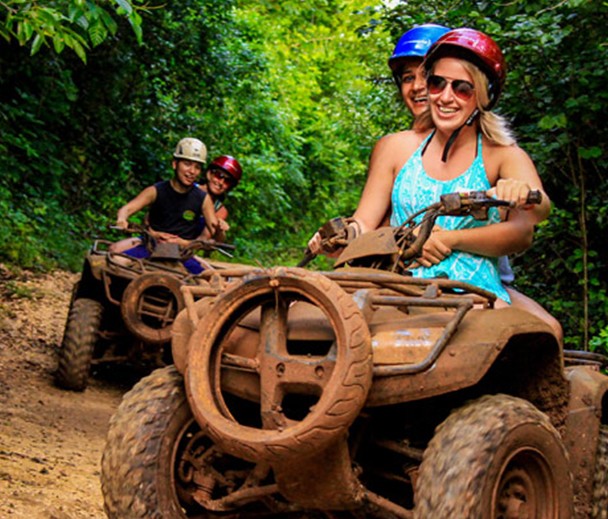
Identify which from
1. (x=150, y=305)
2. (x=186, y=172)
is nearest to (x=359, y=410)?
(x=150, y=305)

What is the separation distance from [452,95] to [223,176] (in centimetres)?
723

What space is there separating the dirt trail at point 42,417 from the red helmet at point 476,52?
252cm

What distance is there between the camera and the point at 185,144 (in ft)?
34.3

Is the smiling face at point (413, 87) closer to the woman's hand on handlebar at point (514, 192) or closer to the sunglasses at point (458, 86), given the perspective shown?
the sunglasses at point (458, 86)

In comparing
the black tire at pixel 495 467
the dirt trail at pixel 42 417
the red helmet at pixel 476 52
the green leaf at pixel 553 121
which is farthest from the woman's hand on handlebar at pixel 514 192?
the green leaf at pixel 553 121

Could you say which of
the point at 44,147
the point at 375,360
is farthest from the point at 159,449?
the point at 44,147

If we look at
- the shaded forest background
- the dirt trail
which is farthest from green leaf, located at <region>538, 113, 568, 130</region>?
the dirt trail

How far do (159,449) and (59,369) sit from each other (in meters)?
5.07

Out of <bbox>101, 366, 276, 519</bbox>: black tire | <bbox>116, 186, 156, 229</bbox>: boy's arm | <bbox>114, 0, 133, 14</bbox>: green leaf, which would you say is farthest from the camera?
<bbox>116, 186, 156, 229</bbox>: boy's arm

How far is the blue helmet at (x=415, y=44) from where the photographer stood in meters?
4.95

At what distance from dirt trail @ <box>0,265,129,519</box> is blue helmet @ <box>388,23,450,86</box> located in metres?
2.51

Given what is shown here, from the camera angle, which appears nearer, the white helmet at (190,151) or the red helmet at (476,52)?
the red helmet at (476,52)

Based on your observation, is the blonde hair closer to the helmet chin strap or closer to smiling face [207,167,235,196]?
the helmet chin strap

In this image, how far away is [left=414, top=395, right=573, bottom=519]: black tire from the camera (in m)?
2.88
